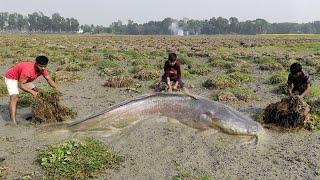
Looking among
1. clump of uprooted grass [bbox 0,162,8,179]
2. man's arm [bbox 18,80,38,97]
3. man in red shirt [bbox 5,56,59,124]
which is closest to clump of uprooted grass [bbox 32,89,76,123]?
man's arm [bbox 18,80,38,97]

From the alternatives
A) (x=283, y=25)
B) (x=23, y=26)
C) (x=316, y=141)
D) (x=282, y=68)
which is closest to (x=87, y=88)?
(x=316, y=141)

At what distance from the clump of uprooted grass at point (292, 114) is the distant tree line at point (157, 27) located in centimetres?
13620

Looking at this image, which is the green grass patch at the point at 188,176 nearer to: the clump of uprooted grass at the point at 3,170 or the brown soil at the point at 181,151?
the brown soil at the point at 181,151

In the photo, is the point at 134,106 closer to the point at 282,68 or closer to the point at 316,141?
the point at 316,141

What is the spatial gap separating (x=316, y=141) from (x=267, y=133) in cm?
90

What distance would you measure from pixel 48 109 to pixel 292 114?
499cm

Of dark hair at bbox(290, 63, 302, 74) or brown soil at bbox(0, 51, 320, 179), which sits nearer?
brown soil at bbox(0, 51, 320, 179)

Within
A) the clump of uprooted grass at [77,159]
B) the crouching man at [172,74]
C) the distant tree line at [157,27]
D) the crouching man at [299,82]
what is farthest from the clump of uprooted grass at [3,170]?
the distant tree line at [157,27]

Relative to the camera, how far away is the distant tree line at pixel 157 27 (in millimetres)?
144875

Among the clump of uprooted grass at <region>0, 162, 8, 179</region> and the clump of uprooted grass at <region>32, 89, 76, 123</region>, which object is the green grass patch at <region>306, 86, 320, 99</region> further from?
the clump of uprooted grass at <region>0, 162, 8, 179</region>

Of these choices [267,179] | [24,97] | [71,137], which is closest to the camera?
[267,179]

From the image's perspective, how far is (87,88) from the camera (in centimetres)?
1381

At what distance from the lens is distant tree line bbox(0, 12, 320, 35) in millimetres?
144875

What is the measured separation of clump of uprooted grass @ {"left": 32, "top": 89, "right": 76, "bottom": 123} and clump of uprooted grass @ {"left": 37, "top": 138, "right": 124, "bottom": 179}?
6.43ft
